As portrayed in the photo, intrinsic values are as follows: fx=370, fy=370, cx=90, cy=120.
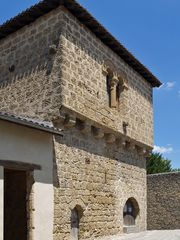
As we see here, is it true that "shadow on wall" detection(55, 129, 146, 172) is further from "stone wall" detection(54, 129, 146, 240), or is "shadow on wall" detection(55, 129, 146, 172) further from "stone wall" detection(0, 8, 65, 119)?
"stone wall" detection(0, 8, 65, 119)

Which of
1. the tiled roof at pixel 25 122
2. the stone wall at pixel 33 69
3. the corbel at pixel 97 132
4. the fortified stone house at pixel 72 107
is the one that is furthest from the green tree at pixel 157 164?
the tiled roof at pixel 25 122

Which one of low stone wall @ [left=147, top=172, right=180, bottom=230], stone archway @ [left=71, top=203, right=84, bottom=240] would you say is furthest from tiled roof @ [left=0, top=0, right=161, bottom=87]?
low stone wall @ [left=147, top=172, right=180, bottom=230]

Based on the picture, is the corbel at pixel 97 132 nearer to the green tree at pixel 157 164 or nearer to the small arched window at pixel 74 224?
the small arched window at pixel 74 224

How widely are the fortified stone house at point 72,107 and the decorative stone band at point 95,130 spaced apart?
0.08 feet

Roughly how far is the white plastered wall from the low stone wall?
9734mm

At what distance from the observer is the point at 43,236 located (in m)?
8.04

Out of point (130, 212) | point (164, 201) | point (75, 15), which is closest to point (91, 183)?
point (130, 212)

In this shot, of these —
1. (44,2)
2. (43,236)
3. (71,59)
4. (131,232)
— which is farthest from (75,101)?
(131,232)

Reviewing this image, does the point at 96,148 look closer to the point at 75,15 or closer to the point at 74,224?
the point at 74,224

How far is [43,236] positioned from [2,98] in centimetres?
408

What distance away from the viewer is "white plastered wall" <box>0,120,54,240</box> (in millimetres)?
7531

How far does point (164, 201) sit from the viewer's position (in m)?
17.0

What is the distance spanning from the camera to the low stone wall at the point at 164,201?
16.7m

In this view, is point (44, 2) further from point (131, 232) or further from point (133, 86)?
point (131, 232)
